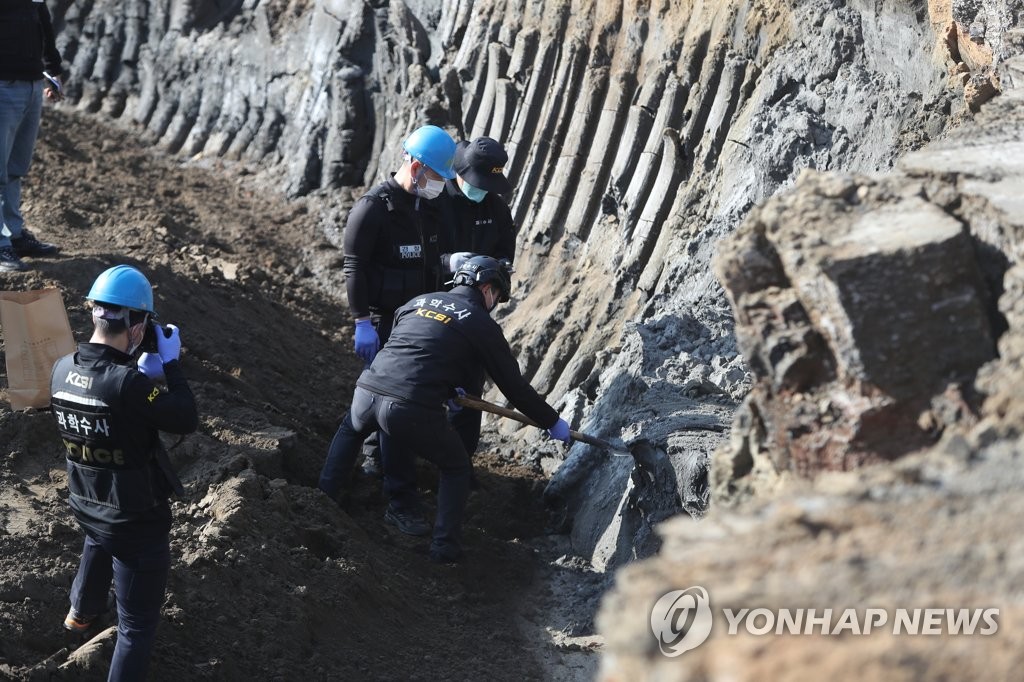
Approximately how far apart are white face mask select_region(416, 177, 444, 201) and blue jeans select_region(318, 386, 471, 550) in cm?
120

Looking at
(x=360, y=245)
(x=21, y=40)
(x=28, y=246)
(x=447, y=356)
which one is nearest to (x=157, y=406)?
(x=447, y=356)

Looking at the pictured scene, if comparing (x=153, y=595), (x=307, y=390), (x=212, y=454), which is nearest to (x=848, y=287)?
(x=153, y=595)

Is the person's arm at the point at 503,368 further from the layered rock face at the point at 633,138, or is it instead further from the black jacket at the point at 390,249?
the black jacket at the point at 390,249

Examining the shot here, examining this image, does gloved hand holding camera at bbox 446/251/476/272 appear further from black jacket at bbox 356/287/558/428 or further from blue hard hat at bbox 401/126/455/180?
blue hard hat at bbox 401/126/455/180

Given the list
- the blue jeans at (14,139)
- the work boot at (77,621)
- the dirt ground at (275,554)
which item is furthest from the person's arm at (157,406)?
the blue jeans at (14,139)

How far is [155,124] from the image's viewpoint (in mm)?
12812

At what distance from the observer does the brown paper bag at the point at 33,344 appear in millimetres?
5609

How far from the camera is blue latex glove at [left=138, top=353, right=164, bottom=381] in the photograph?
4281mm

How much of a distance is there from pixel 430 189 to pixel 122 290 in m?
2.31

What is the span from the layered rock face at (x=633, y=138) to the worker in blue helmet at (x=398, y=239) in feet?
4.34

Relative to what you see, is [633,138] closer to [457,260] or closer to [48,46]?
[457,260]


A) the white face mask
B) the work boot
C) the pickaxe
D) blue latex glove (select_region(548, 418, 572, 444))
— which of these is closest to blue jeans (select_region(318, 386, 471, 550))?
the pickaxe

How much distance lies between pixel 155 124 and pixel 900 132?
9297 millimetres

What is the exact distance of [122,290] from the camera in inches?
162
